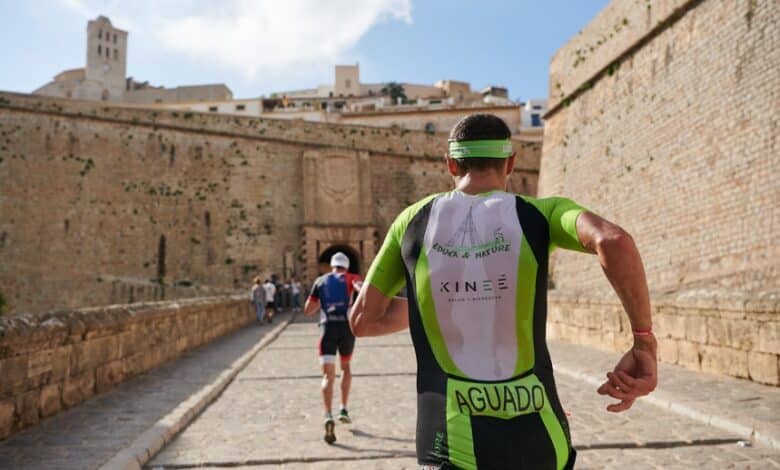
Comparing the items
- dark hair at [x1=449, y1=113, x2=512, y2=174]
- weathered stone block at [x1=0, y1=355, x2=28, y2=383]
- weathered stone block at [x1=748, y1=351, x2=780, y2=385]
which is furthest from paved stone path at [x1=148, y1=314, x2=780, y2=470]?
dark hair at [x1=449, y1=113, x2=512, y2=174]

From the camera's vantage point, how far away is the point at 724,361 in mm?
7320

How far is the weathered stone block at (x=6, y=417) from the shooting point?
4.74 metres

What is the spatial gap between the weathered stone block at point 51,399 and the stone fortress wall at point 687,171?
6620 millimetres

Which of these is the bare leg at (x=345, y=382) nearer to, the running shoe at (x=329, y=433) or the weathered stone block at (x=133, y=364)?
the running shoe at (x=329, y=433)

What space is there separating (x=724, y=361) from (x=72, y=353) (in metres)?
6.68

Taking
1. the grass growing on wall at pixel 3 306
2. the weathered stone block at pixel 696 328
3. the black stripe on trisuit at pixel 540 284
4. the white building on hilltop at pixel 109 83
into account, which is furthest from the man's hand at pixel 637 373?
the white building on hilltop at pixel 109 83

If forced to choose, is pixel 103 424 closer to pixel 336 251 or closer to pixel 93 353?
pixel 93 353

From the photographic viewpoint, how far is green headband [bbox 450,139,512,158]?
73.9 inches

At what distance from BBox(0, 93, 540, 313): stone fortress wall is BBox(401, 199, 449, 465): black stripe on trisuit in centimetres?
2604

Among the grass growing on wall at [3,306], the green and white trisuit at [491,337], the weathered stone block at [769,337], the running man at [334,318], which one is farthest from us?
the grass growing on wall at [3,306]

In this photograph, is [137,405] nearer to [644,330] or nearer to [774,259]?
[644,330]

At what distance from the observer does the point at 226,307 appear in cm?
1602

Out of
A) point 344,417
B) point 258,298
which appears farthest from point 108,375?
point 258,298

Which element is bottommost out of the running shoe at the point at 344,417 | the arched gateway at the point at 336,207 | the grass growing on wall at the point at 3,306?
the grass growing on wall at the point at 3,306
